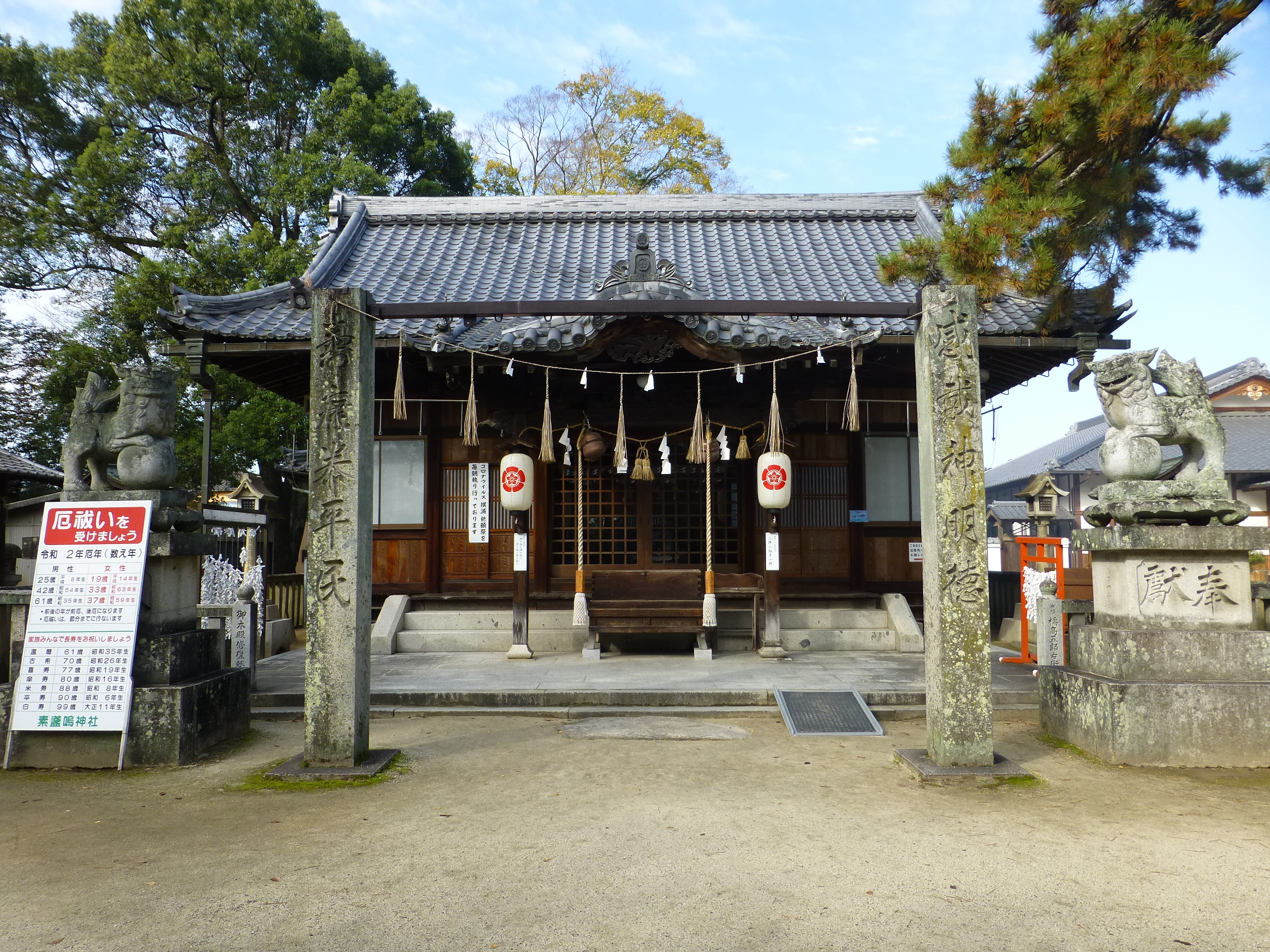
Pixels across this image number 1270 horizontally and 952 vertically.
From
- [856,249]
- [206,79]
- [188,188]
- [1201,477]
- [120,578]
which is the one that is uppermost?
[206,79]

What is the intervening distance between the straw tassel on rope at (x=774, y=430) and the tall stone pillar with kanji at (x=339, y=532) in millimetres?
4505

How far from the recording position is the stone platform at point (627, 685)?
809 centimetres

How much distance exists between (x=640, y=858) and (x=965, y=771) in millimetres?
2662

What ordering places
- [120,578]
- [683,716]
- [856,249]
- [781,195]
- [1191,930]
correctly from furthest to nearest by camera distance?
1. [781,195]
2. [856,249]
3. [683,716]
4. [120,578]
5. [1191,930]

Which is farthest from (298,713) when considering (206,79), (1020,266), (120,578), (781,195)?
(206,79)

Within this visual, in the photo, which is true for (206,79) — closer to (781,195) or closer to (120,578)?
(781,195)

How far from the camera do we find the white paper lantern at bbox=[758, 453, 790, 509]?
34.2 feet

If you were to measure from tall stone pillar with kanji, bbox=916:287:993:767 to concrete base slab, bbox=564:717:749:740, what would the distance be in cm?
202

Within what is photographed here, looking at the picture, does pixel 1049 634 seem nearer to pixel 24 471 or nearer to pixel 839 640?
pixel 839 640

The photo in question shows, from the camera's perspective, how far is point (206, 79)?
60.8 feet

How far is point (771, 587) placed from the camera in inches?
430

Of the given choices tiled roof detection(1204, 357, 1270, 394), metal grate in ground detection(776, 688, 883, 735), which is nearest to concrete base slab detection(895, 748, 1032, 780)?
metal grate in ground detection(776, 688, 883, 735)

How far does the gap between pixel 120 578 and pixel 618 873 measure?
15.3 feet

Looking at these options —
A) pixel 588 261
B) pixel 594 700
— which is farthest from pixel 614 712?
pixel 588 261
